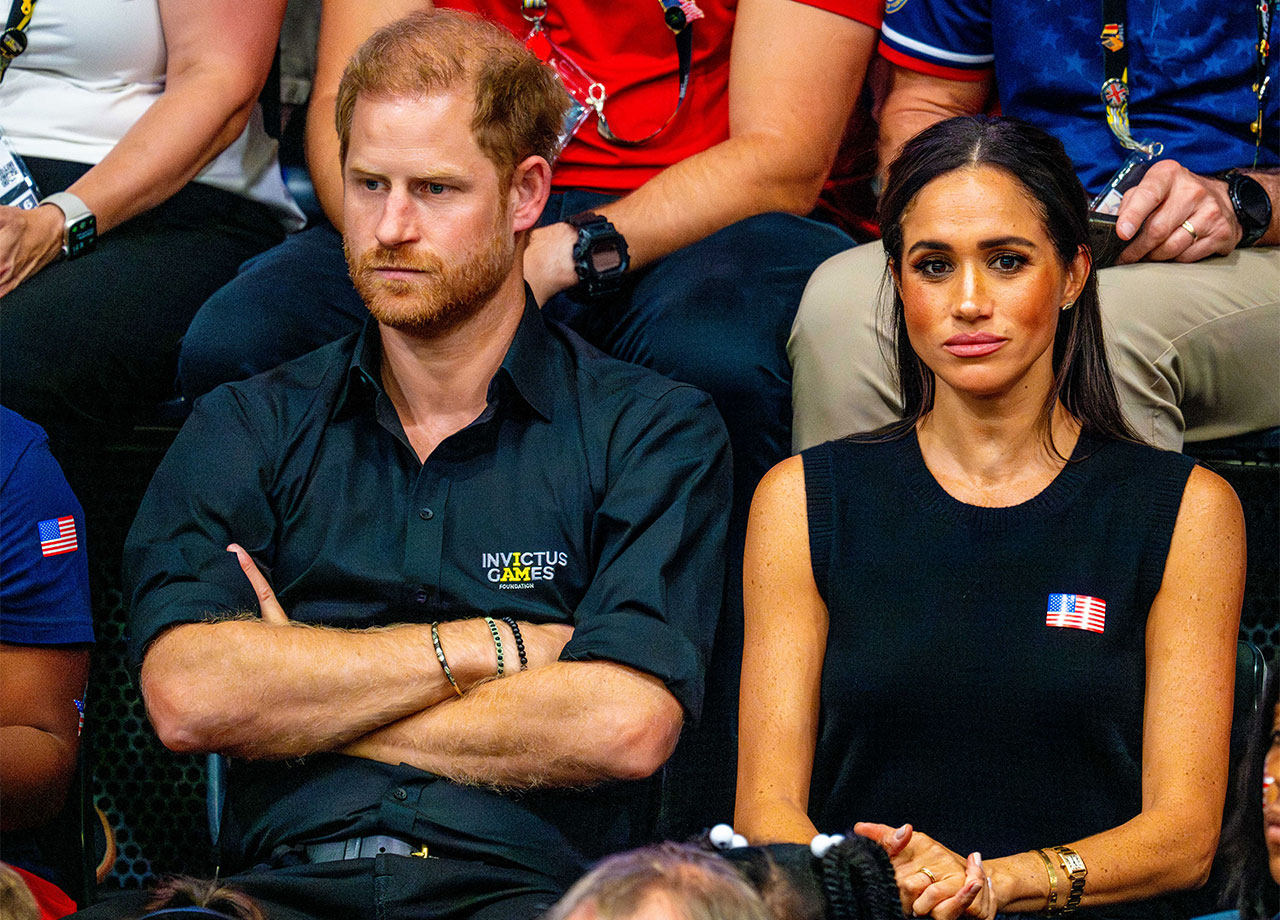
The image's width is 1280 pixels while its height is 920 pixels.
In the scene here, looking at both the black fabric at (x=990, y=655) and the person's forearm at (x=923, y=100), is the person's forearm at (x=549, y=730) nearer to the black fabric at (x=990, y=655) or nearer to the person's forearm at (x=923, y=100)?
the black fabric at (x=990, y=655)

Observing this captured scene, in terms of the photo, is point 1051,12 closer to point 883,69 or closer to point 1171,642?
point 883,69

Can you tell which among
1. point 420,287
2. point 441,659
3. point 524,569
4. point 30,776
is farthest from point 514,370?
point 30,776

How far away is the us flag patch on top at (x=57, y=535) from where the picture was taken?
2.12 meters

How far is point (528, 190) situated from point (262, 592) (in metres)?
0.75

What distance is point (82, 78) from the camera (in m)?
2.72

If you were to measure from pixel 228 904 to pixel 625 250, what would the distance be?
4.11ft

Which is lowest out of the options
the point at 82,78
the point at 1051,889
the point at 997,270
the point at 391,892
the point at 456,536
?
the point at 391,892

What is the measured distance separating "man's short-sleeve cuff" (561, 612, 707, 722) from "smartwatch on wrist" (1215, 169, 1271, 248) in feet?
3.92

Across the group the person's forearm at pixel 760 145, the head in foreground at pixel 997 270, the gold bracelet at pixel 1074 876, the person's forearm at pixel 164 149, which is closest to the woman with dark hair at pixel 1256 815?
the gold bracelet at pixel 1074 876

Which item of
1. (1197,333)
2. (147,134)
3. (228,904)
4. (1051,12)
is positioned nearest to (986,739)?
(1197,333)

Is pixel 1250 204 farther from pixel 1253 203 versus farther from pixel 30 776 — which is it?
pixel 30 776

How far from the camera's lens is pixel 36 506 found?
→ 83.5 inches

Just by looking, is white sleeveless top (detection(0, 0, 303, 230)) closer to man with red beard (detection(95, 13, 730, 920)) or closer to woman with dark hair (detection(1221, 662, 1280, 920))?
man with red beard (detection(95, 13, 730, 920))

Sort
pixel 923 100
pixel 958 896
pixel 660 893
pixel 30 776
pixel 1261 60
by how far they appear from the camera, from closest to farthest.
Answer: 1. pixel 660 893
2. pixel 958 896
3. pixel 30 776
4. pixel 1261 60
5. pixel 923 100
